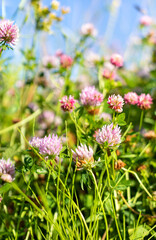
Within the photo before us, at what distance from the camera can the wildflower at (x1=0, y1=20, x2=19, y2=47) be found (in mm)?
495

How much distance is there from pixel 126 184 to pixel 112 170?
0.04 m

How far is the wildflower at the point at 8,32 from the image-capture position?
50 cm

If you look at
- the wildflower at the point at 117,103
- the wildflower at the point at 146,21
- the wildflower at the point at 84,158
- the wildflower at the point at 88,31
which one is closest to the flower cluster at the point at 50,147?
the wildflower at the point at 84,158

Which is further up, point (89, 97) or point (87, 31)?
point (87, 31)

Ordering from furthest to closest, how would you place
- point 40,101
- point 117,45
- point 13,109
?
point 117,45 → point 13,109 → point 40,101

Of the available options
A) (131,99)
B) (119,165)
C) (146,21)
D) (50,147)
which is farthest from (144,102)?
(146,21)

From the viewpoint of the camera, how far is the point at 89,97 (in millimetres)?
607

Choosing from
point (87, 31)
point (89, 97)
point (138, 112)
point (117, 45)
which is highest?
point (117, 45)

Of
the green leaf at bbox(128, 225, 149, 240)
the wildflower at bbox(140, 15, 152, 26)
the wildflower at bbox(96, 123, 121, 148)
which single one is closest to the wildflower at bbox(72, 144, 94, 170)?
the wildflower at bbox(96, 123, 121, 148)

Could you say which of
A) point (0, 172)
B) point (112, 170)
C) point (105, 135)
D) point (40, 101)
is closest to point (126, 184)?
point (112, 170)

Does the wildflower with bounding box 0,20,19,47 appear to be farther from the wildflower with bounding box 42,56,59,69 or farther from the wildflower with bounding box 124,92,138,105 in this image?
the wildflower with bounding box 42,56,59,69

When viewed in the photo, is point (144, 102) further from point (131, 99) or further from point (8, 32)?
point (8, 32)

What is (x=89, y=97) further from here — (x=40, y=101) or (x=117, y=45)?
(x=117, y=45)

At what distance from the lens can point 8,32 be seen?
1.64 feet
